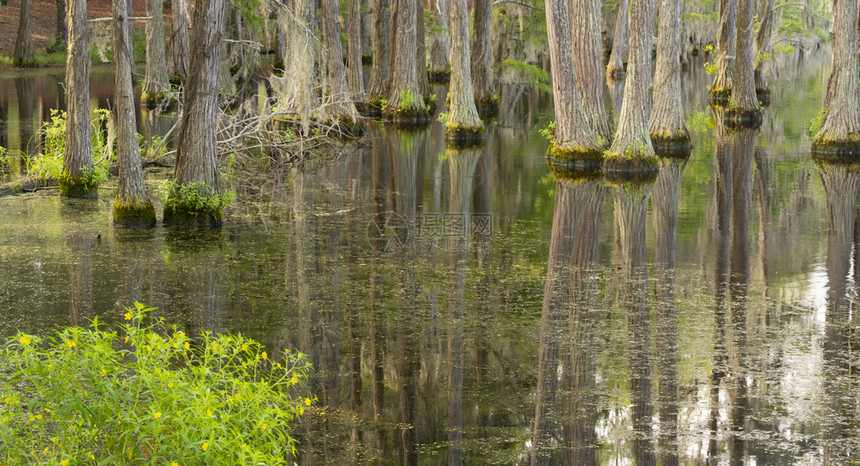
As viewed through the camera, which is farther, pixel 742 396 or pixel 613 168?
pixel 613 168

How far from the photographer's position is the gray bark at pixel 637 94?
1766 cm

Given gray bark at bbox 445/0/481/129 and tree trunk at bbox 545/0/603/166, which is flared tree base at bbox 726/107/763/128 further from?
tree trunk at bbox 545/0/603/166

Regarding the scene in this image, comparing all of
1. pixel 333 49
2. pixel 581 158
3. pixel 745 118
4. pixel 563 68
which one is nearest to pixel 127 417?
pixel 563 68

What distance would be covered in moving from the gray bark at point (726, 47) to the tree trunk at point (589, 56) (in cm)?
984

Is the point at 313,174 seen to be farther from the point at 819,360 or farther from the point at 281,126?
the point at 819,360

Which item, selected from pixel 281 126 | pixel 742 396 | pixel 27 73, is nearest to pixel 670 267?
pixel 742 396

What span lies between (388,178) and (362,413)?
11.5 m

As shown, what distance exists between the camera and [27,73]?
40500 mm

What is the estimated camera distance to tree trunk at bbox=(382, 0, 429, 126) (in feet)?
87.3

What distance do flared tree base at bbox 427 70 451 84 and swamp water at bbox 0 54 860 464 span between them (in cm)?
2447

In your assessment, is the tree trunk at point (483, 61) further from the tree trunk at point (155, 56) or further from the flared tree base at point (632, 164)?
the tree trunk at point (155, 56)

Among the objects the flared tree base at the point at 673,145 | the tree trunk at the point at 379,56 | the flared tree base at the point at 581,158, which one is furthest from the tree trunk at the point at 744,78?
the tree trunk at the point at 379,56

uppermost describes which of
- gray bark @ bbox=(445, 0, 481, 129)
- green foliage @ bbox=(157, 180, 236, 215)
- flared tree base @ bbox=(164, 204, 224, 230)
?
gray bark @ bbox=(445, 0, 481, 129)

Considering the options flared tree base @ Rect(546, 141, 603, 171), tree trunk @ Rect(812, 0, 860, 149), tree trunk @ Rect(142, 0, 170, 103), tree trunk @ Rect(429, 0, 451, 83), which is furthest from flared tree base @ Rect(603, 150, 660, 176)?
tree trunk @ Rect(429, 0, 451, 83)
